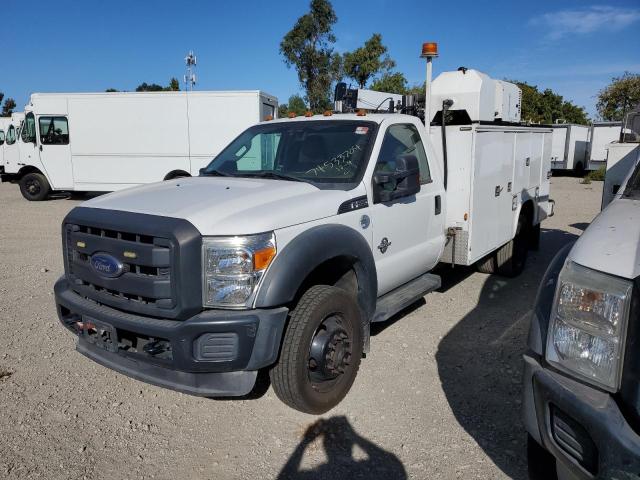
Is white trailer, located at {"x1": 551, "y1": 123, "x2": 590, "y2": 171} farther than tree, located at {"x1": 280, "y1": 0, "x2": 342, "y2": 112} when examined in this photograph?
No

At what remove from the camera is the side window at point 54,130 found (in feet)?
49.8

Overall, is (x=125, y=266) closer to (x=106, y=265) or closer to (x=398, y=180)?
(x=106, y=265)

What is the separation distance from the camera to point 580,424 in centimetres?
195

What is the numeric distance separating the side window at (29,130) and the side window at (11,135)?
153 cm

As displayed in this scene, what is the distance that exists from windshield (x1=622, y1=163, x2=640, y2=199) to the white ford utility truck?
1.53 m

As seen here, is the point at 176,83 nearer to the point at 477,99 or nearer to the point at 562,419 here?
the point at 477,99

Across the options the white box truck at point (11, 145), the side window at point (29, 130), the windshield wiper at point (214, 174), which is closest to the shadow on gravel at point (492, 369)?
the windshield wiper at point (214, 174)

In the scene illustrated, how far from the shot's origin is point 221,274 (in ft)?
9.84

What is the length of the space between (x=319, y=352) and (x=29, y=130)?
611 inches

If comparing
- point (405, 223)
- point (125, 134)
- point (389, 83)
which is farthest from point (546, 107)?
point (405, 223)

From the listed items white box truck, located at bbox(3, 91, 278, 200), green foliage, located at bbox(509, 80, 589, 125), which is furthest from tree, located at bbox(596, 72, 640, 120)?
white box truck, located at bbox(3, 91, 278, 200)

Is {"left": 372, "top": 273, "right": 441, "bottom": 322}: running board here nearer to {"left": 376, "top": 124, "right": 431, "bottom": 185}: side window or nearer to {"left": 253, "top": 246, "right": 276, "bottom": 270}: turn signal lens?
{"left": 376, "top": 124, "right": 431, "bottom": 185}: side window

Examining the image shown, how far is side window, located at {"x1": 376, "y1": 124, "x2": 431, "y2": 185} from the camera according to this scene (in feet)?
14.1

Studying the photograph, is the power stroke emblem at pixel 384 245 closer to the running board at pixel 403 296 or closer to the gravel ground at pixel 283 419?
the running board at pixel 403 296
